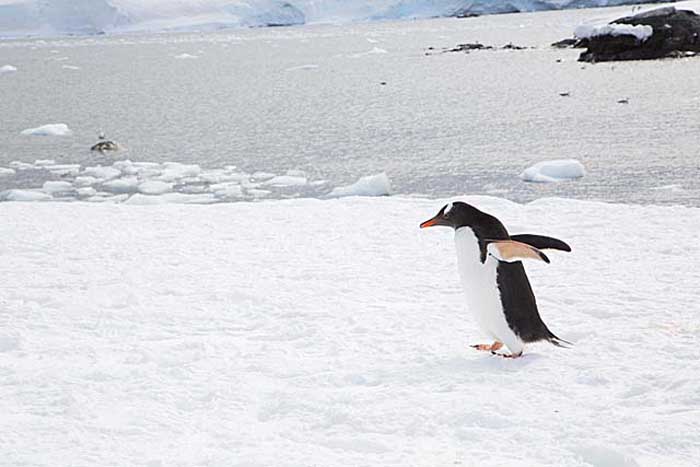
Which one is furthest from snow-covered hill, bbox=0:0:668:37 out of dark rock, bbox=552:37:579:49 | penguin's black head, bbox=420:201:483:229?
penguin's black head, bbox=420:201:483:229

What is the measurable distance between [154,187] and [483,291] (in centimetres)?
1083

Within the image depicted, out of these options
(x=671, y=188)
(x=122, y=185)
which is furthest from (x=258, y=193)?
(x=671, y=188)

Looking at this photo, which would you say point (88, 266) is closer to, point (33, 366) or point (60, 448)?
point (33, 366)

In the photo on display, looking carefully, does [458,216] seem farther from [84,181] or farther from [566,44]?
[566,44]

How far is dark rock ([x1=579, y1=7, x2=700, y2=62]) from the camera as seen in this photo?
37.5 meters

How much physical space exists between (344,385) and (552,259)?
10.6 feet

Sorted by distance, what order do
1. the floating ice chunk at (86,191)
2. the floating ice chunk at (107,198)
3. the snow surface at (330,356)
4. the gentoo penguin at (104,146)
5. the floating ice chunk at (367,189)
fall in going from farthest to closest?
the gentoo penguin at (104,146)
the floating ice chunk at (86,191)
the floating ice chunk at (107,198)
the floating ice chunk at (367,189)
the snow surface at (330,356)

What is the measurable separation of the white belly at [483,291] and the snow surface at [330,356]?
15cm

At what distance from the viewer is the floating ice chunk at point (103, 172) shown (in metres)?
16.2

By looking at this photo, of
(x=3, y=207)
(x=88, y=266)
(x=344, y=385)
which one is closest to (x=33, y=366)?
(x=344, y=385)

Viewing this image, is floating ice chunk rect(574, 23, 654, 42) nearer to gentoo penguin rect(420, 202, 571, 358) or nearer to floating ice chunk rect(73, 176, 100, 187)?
floating ice chunk rect(73, 176, 100, 187)

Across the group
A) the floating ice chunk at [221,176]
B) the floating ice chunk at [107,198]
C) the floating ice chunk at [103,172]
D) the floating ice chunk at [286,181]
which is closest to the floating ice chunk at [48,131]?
the floating ice chunk at [103,172]

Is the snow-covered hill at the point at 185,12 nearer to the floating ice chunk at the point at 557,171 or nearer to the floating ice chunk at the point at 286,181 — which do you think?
the floating ice chunk at the point at 286,181

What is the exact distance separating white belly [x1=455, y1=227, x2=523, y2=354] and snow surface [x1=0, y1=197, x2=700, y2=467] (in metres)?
0.15
